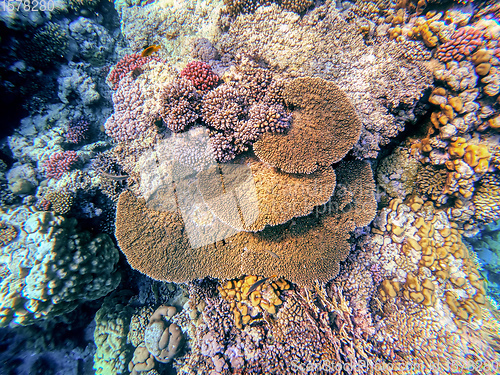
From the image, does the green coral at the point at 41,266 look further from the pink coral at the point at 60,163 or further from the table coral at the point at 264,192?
the table coral at the point at 264,192

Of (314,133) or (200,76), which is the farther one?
(200,76)

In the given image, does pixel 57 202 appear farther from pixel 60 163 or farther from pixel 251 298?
pixel 251 298

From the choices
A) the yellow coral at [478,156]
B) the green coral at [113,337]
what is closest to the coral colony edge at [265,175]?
the yellow coral at [478,156]

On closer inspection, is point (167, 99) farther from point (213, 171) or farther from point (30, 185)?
point (30, 185)

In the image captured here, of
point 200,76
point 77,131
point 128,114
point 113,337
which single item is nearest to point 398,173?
point 200,76

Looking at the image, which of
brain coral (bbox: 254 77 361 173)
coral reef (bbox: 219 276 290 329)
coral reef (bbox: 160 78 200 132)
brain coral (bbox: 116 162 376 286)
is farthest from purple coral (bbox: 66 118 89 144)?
coral reef (bbox: 219 276 290 329)

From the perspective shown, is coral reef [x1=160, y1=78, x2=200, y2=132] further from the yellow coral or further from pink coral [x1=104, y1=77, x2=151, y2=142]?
the yellow coral

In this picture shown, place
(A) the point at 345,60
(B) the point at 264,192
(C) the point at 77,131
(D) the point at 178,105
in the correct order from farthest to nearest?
(C) the point at 77,131 < (A) the point at 345,60 < (B) the point at 264,192 < (D) the point at 178,105
